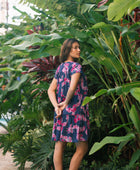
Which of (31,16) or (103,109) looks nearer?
(103,109)

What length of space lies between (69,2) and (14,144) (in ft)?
5.62

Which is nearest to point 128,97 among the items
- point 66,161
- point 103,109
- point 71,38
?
point 103,109

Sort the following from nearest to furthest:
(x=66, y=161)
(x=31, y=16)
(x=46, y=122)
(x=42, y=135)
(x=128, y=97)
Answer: (x=128, y=97)
(x=66, y=161)
(x=42, y=135)
(x=46, y=122)
(x=31, y=16)

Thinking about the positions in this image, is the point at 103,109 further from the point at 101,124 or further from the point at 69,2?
the point at 69,2

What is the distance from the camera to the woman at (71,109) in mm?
2101

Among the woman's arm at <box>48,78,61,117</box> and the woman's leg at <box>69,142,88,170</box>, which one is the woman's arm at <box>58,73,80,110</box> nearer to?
the woman's arm at <box>48,78,61,117</box>

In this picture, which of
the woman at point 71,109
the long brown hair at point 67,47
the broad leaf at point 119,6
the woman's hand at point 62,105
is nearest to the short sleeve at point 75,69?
the woman at point 71,109

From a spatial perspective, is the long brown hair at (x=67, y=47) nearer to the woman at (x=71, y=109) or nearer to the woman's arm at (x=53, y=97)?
the woman at (x=71, y=109)

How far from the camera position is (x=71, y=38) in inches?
87.0

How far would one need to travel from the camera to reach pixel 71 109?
2.13 m

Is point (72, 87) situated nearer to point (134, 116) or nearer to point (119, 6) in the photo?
point (134, 116)

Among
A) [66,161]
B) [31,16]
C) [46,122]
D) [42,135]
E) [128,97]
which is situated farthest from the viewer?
[31,16]

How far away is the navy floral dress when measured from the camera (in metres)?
2.12

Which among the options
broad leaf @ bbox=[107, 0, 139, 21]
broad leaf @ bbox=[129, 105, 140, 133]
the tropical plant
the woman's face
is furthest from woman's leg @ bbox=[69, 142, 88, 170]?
broad leaf @ bbox=[107, 0, 139, 21]
